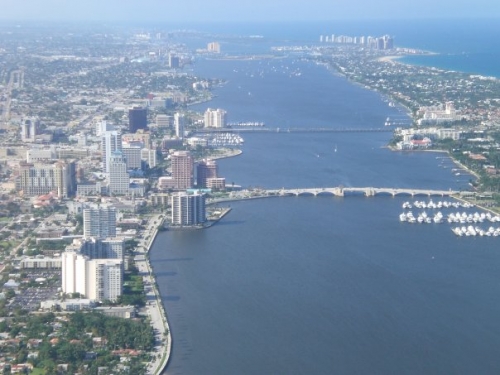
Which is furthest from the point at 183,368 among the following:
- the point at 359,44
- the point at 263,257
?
the point at 359,44

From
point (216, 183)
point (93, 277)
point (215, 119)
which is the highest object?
point (93, 277)

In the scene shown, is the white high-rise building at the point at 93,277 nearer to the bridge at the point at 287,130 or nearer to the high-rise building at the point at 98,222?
the high-rise building at the point at 98,222

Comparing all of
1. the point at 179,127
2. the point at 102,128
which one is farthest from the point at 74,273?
the point at 179,127

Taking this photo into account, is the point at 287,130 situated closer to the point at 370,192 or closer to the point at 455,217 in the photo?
the point at 370,192

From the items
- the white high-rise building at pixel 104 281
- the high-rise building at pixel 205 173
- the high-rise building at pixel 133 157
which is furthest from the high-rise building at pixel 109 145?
the white high-rise building at pixel 104 281

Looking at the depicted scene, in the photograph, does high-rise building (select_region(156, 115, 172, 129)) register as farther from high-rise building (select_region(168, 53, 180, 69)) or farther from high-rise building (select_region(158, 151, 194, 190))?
high-rise building (select_region(168, 53, 180, 69))

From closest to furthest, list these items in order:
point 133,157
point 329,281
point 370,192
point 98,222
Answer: point 329,281
point 98,222
point 370,192
point 133,157
